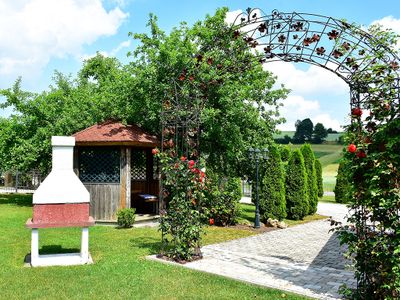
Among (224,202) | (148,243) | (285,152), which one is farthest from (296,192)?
(148,243)

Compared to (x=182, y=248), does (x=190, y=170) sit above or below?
above

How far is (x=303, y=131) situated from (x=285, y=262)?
3770 cm

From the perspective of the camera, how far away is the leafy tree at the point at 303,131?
42969 mm

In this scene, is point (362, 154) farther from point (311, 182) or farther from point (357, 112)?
point (311, 182)

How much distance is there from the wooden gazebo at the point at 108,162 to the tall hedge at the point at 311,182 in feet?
23.1

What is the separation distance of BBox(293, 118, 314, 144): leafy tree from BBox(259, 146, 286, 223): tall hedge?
1197 inches

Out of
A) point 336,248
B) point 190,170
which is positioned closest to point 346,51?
point 190,170

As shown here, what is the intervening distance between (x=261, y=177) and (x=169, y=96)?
7124 millimetres

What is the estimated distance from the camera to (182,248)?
7.47 metres

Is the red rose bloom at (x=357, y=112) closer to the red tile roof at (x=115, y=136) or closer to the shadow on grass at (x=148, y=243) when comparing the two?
the shadow on grass at (x=148, y=243)

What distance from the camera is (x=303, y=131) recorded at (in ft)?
143

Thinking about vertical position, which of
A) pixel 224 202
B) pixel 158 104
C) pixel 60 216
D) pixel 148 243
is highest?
→ pixel 158 104

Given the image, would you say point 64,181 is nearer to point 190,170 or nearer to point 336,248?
point 190,170

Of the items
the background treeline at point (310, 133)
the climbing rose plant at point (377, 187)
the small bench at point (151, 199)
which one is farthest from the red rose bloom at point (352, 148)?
the background treeline at point (310, 133)
